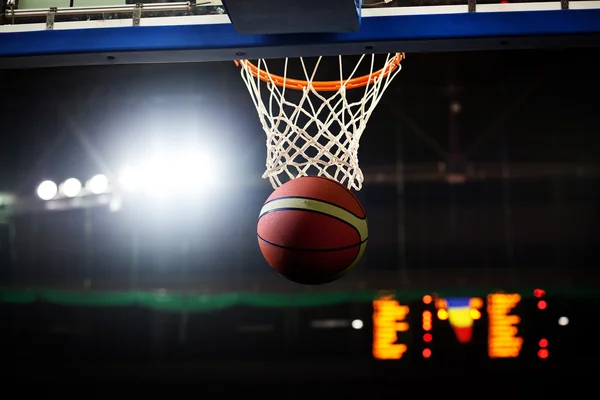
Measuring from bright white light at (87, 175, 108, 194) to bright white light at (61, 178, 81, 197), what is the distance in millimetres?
95

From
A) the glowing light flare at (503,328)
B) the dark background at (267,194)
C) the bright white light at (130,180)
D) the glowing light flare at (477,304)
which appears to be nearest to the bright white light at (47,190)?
the dark background at (267,194)

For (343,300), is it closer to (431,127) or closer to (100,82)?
(431,127)

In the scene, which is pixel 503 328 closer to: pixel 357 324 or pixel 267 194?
pixel 357 324

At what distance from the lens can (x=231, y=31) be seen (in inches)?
64.3

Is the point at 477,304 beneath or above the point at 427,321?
above

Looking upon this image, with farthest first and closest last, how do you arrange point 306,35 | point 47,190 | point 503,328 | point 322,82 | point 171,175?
1. point 47,190
2. point 171,175
3. point 503,328
4. point 322,82
5. point 306,35

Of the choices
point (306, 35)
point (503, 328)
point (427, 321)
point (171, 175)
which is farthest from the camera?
point (171, 175)

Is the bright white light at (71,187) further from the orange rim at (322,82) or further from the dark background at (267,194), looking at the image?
the orange rim at (322,82)

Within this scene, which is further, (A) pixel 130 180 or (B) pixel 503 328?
(A) pixel 130 180

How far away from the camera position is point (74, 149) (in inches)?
199

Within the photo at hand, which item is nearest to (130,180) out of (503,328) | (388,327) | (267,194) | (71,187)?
(71,187)

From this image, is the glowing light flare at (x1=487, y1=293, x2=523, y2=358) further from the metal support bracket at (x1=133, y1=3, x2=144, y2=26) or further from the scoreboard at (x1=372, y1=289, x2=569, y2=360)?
the metal support bracket at (x1=133, y1=3, x2=144, y2=26)

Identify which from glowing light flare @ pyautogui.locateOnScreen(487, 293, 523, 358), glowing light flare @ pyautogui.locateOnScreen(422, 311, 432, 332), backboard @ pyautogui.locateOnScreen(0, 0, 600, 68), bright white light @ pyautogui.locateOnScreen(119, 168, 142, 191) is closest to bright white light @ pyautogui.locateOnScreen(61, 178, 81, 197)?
bright white light @ pyautogui.locateOnScreen(119, 168, 142, 191)

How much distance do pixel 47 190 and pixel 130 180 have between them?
0.70m
